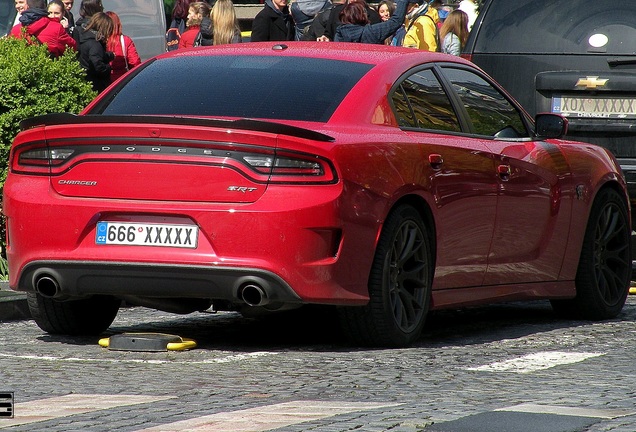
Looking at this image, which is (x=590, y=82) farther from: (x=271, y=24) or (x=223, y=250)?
(x=271, y=24)

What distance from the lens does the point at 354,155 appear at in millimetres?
7473

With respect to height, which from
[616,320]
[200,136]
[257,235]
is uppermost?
[200,136]

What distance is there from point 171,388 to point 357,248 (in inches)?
54.4

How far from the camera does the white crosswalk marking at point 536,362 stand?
7.34 meters

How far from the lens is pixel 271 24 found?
17938mm

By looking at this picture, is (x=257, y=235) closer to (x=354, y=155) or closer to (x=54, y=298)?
(x=354, y=155)

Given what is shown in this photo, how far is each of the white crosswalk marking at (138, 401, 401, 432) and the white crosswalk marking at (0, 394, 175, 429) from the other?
47 centimetres

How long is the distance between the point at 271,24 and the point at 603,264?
873 centimetres

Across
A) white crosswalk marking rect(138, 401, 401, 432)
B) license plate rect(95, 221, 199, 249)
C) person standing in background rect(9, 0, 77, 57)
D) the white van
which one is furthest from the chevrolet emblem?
the white van

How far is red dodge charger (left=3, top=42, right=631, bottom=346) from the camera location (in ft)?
24.1

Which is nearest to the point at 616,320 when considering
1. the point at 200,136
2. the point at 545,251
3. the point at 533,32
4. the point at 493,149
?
the point at 545,251

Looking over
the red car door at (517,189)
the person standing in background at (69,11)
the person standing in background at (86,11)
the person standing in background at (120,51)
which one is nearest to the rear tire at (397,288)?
the red car door at (517,189)

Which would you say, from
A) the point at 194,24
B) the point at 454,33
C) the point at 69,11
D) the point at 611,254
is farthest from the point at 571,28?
the point at 194,24

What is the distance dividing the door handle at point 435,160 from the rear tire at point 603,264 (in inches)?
72.4
